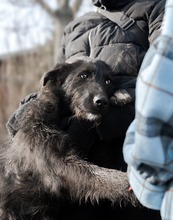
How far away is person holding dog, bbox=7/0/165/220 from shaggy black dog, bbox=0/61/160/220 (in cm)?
7

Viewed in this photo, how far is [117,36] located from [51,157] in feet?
3.31

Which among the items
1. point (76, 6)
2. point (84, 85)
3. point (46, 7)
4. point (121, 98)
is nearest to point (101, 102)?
point (121, 98)

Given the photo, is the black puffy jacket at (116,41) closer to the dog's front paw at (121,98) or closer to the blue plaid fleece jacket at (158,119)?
the dog's front paw at (121,98)

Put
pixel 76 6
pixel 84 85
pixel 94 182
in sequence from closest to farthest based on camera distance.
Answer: pixel 94 182 → pixel 84 85 → pixel 76 6

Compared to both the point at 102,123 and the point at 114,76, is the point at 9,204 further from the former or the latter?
the point at 114,76

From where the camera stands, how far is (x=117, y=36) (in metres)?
4.41

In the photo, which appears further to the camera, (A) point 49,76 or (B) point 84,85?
(A) point 49,76

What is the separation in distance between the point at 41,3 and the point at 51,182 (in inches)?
643

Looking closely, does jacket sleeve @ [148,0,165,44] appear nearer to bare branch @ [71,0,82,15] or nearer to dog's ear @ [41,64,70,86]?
dog's ear @ [41,64,70,86]

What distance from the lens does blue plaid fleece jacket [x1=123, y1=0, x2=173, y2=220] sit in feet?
7.91

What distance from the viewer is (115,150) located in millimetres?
4277

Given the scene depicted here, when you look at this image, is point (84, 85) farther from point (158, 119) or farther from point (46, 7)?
point (46, 7)

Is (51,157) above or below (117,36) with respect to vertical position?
below

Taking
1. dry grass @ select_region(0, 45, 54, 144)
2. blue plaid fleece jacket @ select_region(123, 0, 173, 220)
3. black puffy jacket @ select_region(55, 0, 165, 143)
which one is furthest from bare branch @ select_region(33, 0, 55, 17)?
blue plaid fleece jacket @ select_region(123, 0, 173, 220)
